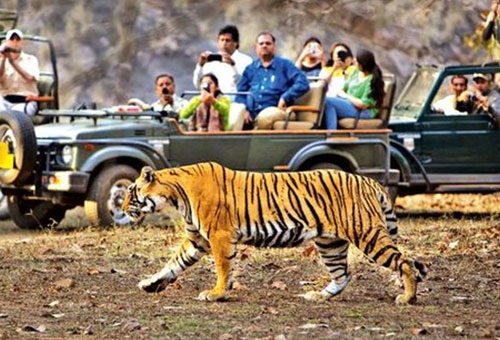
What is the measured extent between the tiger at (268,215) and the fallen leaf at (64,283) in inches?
26.1

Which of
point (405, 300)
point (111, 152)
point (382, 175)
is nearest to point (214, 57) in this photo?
point (111, 152)

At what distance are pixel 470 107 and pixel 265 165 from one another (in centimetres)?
308

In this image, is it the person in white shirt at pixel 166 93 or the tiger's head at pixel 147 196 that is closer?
the tiger's head at pixel 147 196

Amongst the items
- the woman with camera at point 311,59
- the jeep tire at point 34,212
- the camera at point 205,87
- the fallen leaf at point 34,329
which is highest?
the woman with camera at point 311,59

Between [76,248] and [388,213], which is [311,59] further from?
[388,213]

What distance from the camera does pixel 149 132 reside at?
60.7 ft

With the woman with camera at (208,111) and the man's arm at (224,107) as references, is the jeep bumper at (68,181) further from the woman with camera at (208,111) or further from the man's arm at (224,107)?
the man's arm at (224,107)

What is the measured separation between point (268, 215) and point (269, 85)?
6.29 metres

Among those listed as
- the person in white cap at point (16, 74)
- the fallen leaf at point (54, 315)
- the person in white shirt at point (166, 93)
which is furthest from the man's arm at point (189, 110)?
the fallen leaf at point (54, 315)

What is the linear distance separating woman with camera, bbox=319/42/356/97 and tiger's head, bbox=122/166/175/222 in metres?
7.24

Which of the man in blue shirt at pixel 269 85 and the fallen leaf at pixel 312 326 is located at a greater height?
the man in blue shirt at pixel 269 85

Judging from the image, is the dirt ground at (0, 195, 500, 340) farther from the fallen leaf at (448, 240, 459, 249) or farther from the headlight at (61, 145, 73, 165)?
the headlight at (61, 145, 73, 165)

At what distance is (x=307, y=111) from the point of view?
18938 mm

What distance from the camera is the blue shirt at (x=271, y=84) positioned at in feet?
61.3
